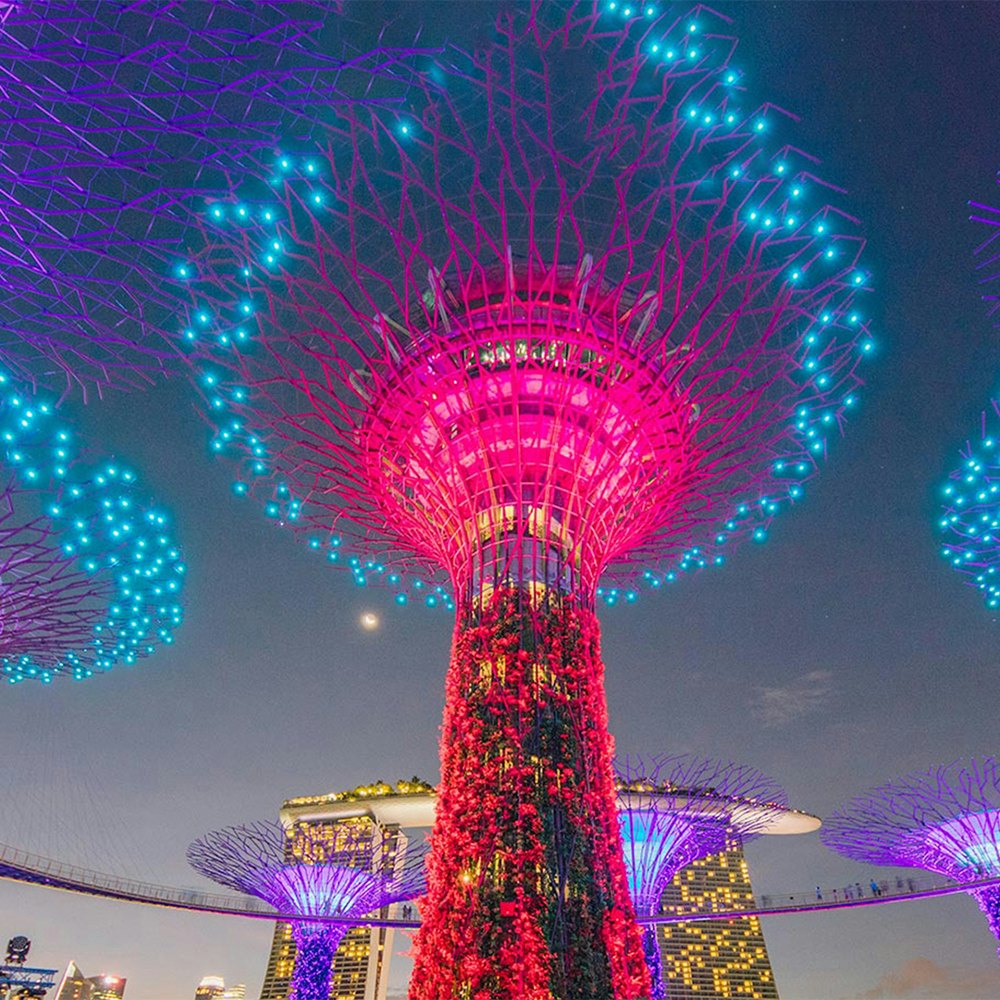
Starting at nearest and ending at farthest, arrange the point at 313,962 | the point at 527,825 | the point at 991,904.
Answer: the point at 527,825 < the point at 991,904 < the point at 313,962

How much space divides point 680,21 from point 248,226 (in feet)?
20.5

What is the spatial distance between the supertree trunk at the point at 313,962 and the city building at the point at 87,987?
79.1 meters

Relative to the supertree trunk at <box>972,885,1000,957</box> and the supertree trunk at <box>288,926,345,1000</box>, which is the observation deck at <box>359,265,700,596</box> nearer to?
the supertree trunk at <box>288,926,345,1000</box>

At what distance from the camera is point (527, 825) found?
36.0 feet

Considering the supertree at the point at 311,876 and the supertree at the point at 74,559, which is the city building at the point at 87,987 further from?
the supertree at the point at 74,559

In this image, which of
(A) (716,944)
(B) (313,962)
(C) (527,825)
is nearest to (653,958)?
(B) (313,962)

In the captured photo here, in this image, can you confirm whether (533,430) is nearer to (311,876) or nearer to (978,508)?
(978,508)

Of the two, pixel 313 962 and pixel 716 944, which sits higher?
pixel 716 944

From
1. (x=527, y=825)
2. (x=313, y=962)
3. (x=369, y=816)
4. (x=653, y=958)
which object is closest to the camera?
(x=527, y=825)

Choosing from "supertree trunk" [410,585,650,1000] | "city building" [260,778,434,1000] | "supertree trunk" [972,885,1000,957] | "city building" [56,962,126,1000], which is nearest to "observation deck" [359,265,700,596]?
"supertree trunk" [410,585,650,1000]

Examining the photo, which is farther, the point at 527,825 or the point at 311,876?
the point at 311,876

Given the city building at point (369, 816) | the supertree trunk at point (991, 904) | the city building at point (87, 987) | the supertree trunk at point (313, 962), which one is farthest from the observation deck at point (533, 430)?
the city building at point (87, 987)

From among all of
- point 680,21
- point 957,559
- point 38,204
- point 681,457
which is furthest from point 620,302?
point 38,204

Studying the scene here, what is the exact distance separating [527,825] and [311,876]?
17909 millimetres
